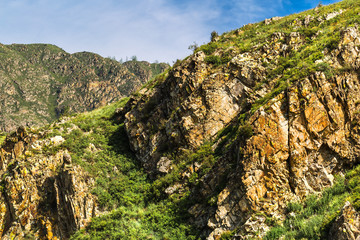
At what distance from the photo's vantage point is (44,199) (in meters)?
24.1

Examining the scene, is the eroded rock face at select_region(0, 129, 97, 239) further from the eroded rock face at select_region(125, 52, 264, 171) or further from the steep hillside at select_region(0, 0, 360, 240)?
the eroded rock face at select_region(125, 52, 264, 171)

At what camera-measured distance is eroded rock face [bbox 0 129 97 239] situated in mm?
22422

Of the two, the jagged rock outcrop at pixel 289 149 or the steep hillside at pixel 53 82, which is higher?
→ the steep hillside at pixel 53 82

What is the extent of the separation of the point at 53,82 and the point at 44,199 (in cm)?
15157

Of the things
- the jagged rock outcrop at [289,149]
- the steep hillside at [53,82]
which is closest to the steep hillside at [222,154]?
the jagged rock outcrop at [289,149]

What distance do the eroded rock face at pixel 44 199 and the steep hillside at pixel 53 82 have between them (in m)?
110

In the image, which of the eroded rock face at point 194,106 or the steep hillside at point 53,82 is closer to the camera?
the eroded rock face at point 194,106

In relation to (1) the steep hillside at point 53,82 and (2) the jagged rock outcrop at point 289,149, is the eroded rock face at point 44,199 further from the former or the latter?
(1) the steep hillside at point 53,82

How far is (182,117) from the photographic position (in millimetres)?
25875

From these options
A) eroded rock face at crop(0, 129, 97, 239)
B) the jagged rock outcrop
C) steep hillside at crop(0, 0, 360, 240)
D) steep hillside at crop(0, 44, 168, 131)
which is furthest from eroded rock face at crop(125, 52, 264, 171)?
steep hillside at crop(0, 44, 168, 131)

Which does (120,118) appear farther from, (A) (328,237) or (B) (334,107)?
(A) (328,237)

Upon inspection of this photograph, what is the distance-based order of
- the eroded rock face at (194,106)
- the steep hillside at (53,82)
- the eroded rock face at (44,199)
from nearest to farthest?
the eroded rock face at (44,199) → the eroded rock face at (194,106) → the steep hillside at (53,82)

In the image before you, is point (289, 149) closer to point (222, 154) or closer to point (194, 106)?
point (222, 154)

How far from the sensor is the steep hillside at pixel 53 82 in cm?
13050
